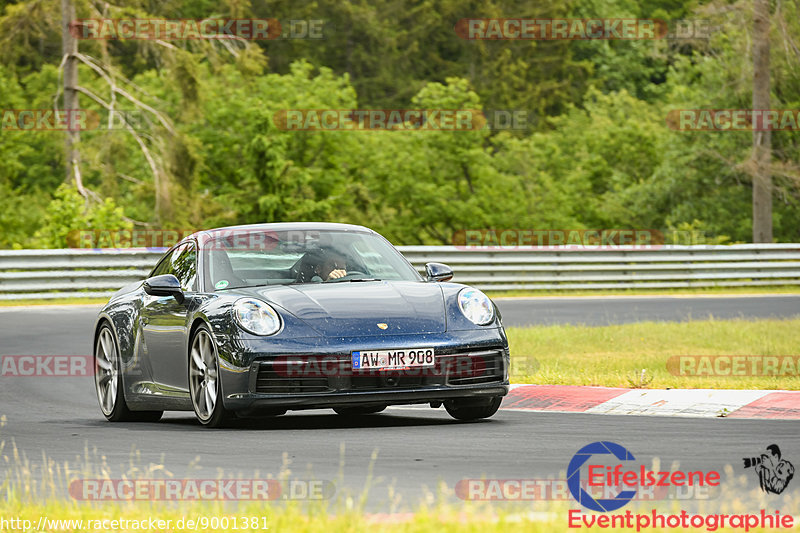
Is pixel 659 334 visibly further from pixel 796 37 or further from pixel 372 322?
pixel 796 37

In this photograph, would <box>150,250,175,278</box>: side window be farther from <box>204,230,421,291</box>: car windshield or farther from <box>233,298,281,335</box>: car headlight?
<box>233,298,281,335</box>: car headlight

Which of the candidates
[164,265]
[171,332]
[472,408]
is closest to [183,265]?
[164,265]

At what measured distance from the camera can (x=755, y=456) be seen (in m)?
6.83

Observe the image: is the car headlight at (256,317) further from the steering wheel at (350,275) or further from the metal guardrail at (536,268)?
the metal guardrail at (536,268)

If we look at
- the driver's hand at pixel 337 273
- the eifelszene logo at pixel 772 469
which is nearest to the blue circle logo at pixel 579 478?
the eifelszene logo at pixel 772 469

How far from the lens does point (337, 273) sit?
940 cm

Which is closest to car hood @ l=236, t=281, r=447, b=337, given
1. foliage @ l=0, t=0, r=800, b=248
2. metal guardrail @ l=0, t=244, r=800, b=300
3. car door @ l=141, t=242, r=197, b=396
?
car door @ l=141, t=242, r=197, b=396

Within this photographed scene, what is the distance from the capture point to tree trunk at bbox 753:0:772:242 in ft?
114

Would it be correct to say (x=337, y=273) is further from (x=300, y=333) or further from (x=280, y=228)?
(x=300, y=333)

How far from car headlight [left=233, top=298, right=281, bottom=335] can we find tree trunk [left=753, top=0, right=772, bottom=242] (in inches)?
1126

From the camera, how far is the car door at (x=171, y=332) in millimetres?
9125

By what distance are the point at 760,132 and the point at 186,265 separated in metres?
29.7

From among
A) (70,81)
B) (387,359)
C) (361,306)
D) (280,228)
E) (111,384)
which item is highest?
(70,81)

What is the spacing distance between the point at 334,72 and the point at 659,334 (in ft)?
171
